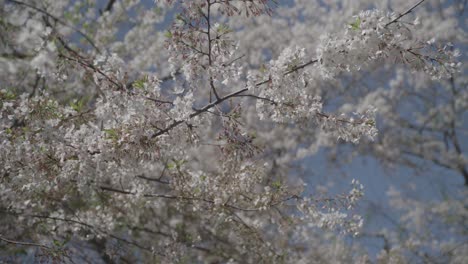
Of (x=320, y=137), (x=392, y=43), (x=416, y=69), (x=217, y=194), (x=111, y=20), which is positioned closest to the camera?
(x=392, y=43)

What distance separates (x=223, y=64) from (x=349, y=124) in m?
1.03

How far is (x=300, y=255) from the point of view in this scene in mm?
7066

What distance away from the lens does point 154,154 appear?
3.07 m

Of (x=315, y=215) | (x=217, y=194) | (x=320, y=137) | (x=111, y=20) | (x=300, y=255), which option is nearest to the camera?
(x=217, y=194)

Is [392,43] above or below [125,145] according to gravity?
above

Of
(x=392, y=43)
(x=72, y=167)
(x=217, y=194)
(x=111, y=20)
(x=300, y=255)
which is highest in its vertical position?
(x=111, y=20)

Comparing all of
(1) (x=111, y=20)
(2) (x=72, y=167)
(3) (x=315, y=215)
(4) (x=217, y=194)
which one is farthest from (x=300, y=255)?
(1) (x=111, y=20)

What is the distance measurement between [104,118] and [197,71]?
31.7 inches

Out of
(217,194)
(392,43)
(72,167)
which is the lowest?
(72,167)

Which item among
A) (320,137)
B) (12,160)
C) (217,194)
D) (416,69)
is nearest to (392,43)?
(416,69)

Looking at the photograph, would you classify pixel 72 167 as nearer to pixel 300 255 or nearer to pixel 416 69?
pixel 416 69

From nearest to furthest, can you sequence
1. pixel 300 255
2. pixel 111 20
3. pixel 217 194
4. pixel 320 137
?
pixel 217 194 → pixel 300 255 → pixel 111 20 → pixel 320 137

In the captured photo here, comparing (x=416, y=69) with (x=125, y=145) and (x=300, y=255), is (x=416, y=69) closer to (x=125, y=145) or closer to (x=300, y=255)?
(x=125, y=145)

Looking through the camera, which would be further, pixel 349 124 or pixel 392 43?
pixel 349 124
